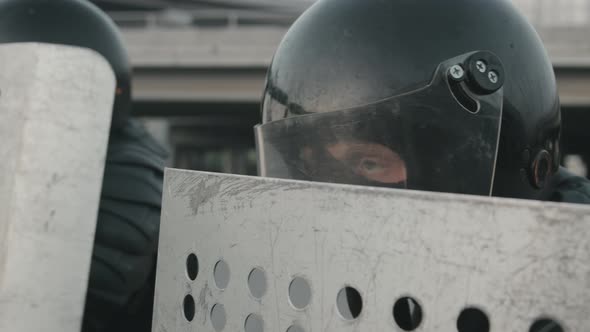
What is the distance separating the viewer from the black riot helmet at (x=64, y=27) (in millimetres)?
3668

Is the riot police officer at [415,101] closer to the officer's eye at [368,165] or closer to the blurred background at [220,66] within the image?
the officer's eye at [368,165]

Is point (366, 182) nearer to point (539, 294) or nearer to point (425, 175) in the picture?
point (425, 175)

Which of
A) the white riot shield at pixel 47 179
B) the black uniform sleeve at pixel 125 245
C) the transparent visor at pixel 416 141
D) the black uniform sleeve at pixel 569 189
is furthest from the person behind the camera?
the black uniform sleeve at pixel 125 245

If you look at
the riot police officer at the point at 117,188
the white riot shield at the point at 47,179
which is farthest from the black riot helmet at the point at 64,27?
the white riot shield at the point at 47,179

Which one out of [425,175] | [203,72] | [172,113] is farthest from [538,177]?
[172,113]

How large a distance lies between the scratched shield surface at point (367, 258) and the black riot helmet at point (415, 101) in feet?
1.59

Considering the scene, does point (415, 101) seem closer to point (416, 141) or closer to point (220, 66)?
point (416, 141)

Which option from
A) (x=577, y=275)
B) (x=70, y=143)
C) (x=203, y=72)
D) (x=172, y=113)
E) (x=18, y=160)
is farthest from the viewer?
(x=172, y=113)

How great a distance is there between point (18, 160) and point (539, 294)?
5.69 feet

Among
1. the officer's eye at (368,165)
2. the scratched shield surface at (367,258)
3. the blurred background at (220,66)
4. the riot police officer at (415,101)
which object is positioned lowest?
the scratched shield surface at (367,258)

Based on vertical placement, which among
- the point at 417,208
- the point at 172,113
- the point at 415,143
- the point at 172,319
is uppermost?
the point at 172,113

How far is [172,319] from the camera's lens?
68.2 inches

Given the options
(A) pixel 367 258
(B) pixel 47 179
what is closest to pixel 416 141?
(A) pixel 367 258

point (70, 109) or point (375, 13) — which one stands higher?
point (375, 13)
